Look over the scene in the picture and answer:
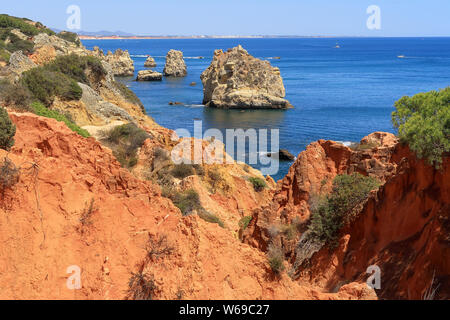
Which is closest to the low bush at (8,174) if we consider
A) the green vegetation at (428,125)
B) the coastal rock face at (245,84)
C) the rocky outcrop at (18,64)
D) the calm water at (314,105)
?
the green vegetation at (428,125)

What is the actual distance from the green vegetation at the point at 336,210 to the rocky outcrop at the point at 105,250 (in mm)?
4466

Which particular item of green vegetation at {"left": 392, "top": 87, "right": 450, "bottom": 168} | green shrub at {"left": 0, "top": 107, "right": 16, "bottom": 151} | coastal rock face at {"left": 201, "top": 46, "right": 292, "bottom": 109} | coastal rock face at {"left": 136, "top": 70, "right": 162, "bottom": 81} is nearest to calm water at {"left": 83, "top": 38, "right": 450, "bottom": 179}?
coastal rock face at {"left": 201, "top": 46, "right": 292, "bottom": 109}

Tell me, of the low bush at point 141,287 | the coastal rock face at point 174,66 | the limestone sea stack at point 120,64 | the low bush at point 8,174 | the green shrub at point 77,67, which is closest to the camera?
the low bush at point 141,287

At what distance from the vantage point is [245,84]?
82875 mm

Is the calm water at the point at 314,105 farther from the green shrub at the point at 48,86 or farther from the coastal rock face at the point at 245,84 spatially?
the green shrub at the point at 48,86

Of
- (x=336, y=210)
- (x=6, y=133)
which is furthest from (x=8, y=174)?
(x=336, y=210)

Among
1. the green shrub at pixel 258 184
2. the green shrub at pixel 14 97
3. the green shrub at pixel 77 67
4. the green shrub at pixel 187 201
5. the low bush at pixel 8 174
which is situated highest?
the green shrub at pixel 77 67

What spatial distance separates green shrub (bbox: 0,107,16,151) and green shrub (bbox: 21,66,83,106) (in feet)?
49.3

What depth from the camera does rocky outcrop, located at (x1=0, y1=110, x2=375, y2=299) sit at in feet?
29.4

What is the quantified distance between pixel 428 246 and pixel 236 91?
74058mm

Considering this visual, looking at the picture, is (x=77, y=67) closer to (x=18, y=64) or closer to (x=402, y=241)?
(x=18, y=64)

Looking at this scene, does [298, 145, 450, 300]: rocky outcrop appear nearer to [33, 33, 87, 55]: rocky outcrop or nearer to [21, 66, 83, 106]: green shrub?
[21, 66, 83, 106]: green shrub

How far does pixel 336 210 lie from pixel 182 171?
12.2 m

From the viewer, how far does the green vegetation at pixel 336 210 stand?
542 inches
